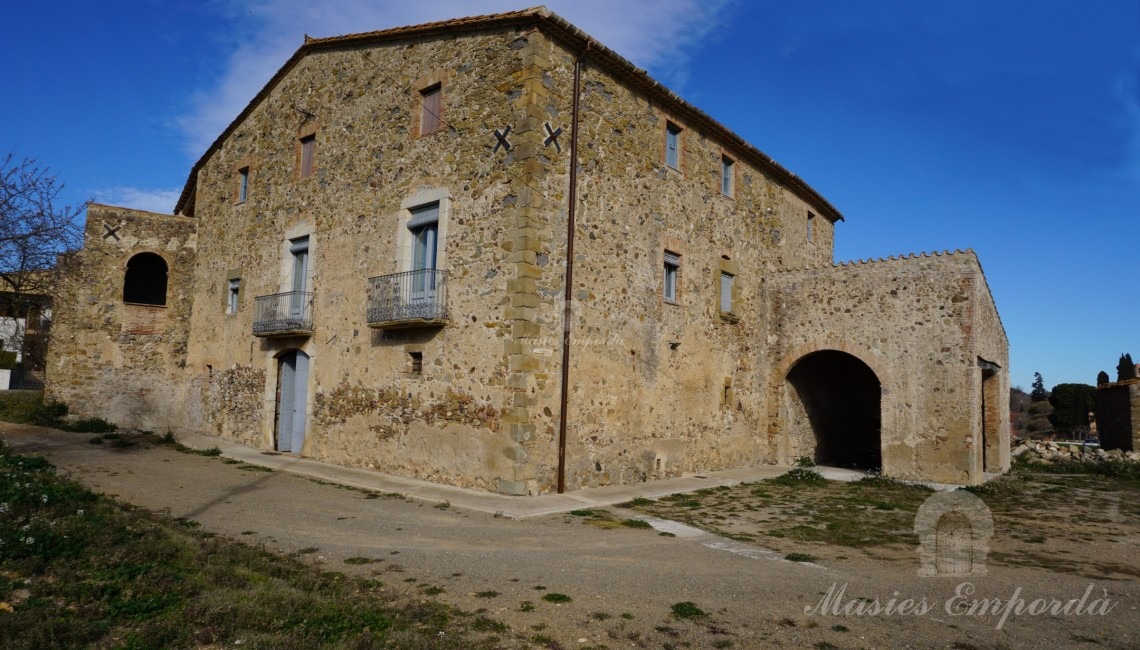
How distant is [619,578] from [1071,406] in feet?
167

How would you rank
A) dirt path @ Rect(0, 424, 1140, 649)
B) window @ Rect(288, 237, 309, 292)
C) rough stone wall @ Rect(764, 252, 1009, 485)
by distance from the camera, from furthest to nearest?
window @ Rect(288, 237, 309, 292)
rough stone wall @ Rect(764, 252, 1009, 485)
dirt path @ Rect(0, 424, 1140, 649)

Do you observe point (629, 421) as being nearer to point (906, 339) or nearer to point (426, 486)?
point (426, 486)

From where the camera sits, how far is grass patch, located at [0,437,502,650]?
13.3 ft

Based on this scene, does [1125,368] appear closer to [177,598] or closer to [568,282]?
[568,282]

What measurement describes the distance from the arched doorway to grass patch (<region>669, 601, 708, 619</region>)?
11.2m

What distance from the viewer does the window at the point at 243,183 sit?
17.3 metres

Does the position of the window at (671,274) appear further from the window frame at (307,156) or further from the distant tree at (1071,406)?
the distant tree at (1071,406)

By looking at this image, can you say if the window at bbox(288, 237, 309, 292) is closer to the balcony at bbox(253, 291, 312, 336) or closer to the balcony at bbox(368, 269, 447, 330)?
the balcony at bbox(253, 291, 312, 336)

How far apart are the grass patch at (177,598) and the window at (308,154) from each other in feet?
32.8

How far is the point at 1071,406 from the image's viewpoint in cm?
4525

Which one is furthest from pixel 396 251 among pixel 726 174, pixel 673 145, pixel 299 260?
pixel 726 174

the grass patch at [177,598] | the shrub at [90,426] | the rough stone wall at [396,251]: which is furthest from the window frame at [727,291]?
the shrub at [90,426]

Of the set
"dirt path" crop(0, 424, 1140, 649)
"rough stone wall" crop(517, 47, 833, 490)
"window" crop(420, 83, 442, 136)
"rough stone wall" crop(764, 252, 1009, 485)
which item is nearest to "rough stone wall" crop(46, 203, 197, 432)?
"dirt path" crop(0, 424, 1140, 649)

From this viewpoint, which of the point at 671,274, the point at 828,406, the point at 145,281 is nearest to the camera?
the point at 671,274
